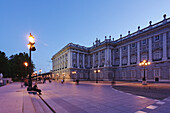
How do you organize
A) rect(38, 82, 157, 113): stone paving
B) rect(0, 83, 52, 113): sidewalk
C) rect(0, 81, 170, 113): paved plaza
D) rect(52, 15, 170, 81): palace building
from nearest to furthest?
rect(0, 83, 52, 113): sidewalk, rect(0, 81, 170, 113): paved plaza, rect(38, 82, 157, 113): stone paving, rect(52, 15, 170, 81): palace building

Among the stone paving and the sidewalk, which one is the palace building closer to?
the stone paving

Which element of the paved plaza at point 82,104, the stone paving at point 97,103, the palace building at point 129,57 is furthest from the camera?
the palace building at point 129,57

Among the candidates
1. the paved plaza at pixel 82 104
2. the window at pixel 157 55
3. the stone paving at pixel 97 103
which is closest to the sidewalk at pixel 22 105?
the paved plaza at pixel 82 104

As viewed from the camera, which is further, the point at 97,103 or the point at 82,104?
the point at 97,103

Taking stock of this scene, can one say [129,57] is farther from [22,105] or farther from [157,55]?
[22,105]

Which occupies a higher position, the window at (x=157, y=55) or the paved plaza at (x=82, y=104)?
the window at (x=157, y=55)

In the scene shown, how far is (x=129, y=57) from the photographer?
136ft

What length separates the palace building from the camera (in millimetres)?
30592

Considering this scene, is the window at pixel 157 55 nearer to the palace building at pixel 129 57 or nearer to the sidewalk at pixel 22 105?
the palace building at pixel 129 57

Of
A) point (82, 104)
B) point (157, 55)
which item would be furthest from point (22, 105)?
point (157, 55)

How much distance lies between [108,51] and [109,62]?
5041 mm

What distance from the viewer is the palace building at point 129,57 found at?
30.6 metres

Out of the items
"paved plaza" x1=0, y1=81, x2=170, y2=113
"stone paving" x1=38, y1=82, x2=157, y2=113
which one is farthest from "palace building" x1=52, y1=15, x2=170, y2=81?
"paved plaza" x1=0, y1=81, x2=170, y2=113

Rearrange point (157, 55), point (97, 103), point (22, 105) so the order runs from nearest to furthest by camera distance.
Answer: point (22, 105), point (97, 103), point (157, 55)
